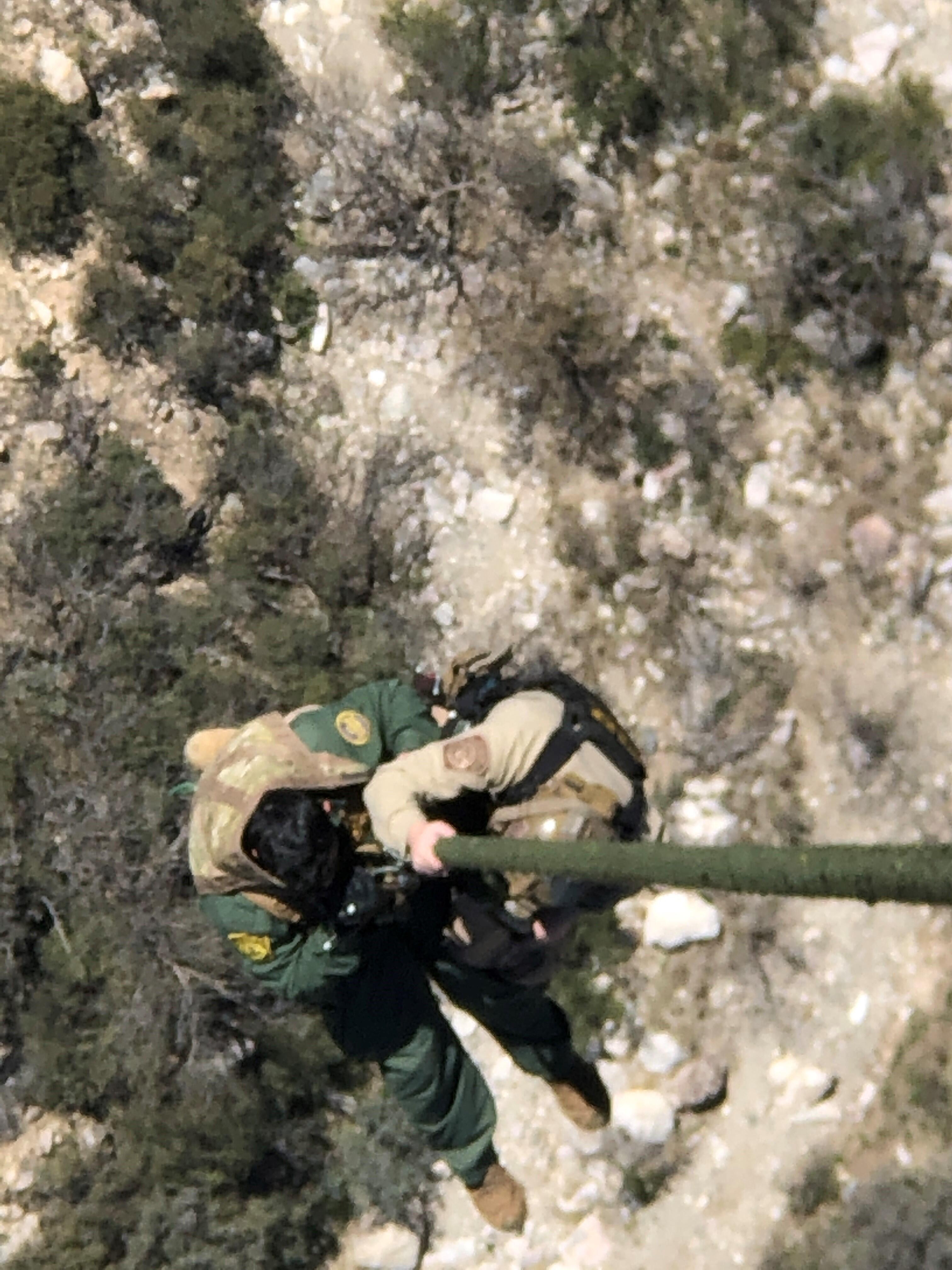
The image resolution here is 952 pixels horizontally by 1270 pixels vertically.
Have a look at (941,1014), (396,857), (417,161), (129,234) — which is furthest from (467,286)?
(941,1014)

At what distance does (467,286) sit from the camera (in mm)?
4832

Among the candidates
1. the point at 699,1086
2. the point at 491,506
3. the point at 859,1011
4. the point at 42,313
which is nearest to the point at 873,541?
the point at 491,506

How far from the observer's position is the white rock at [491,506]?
4789 millimetres

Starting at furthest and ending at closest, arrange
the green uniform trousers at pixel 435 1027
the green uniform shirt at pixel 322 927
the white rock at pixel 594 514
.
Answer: the white rock at pixel 594 514
the green uniform trousers at pixel 435 1027
the green uniform shirt at pixel 322 927

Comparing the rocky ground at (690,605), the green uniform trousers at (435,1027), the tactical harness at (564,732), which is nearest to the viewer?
the tactical harness at (564,732)

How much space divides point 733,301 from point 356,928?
3110 mm

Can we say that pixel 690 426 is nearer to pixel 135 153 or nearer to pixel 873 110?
pixel 873 110

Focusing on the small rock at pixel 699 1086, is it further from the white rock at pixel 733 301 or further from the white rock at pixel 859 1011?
the white rock at pixel 733 301

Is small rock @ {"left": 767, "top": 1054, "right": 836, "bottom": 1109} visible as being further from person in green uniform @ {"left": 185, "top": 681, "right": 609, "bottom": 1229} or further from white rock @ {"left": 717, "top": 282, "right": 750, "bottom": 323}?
white rock @ {"left": 717, "top": 282, "right": 750, "bottom": 323}

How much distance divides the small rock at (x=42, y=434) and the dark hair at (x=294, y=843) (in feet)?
7.35

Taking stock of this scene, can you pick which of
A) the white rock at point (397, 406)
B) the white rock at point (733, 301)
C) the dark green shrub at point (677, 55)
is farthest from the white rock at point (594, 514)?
the dark green shrub at point (677, 55)

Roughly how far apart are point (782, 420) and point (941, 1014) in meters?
2.50

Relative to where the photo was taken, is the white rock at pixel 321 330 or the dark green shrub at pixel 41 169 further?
the white rock at pixel 321 330

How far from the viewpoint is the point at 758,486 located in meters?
4.80
